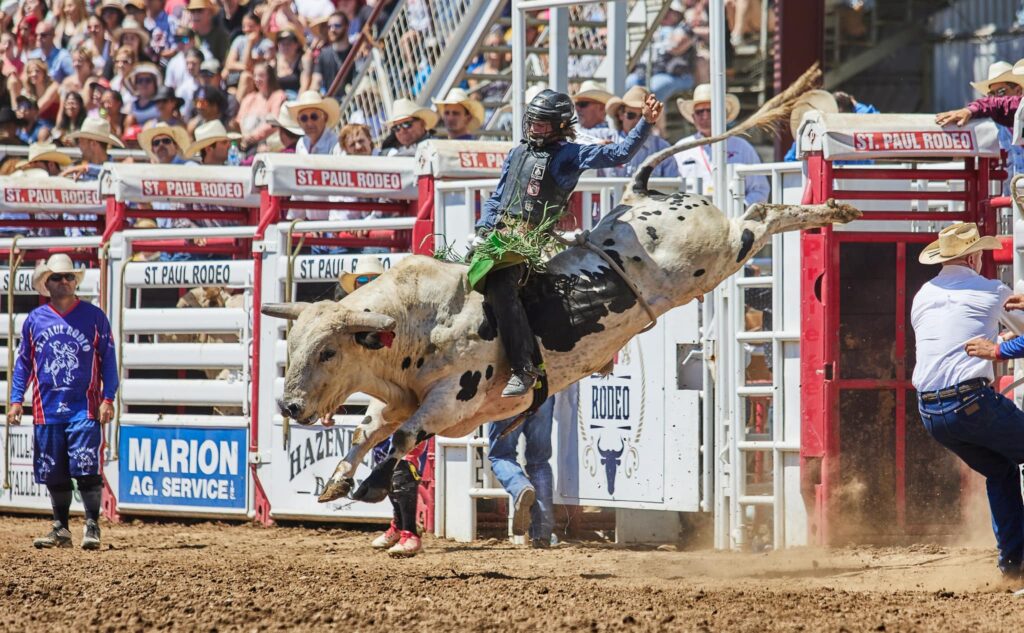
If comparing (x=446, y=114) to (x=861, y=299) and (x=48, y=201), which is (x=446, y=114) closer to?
(x=48, y=201)

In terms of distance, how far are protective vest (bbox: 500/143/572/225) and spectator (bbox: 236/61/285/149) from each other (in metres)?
8.12

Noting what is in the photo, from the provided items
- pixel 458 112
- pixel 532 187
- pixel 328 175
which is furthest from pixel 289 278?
pixel 532 187

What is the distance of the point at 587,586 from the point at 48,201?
7.17 m

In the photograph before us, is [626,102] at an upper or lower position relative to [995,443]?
upper

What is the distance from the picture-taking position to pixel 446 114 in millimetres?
12352

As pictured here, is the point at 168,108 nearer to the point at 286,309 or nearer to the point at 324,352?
the point at 286,309

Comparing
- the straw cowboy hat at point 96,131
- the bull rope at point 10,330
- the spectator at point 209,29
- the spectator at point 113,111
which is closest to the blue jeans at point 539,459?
the bull rope at point 10,330

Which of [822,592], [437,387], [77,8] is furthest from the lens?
[77,8]

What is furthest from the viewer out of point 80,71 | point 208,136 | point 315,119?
point 80,71

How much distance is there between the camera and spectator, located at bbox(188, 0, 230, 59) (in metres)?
19.1

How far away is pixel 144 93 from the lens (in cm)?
1769

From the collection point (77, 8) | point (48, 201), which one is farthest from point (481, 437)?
point (77, 8)

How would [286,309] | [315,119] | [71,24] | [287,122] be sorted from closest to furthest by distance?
[286,309] < [315,119] < [287,122] < [71,24]

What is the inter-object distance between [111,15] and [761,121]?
536 inches
